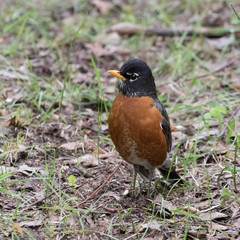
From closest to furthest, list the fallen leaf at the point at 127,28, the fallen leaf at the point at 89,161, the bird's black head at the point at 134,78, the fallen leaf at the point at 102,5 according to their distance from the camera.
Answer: the bird's black head at the point at 134,78
the fallen leaf at the point at 89,161
the fallen leaf at the point at 127,28
the fallen leaf at the point at 102,5

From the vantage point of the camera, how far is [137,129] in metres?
4.00

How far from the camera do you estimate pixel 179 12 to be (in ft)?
33.0

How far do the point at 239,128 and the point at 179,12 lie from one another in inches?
209

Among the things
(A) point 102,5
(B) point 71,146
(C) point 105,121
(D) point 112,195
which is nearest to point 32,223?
(D) point 112,195

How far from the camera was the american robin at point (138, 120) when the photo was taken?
13.2 ft

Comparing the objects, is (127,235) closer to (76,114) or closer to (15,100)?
(76,114)

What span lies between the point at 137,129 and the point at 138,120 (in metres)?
0.09

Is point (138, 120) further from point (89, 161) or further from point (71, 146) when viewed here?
point (71, 146)

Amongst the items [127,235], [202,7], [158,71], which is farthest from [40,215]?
[202,7]

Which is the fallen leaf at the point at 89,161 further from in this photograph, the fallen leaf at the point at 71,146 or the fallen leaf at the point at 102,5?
the fallen leaf at the point at 102,5

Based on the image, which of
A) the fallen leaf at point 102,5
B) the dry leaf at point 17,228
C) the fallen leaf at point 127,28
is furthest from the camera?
the fallen leaf at point 102,5

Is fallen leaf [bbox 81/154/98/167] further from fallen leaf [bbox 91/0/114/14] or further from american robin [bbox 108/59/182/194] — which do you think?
fallen leaf [bbox 91/0/114/14]

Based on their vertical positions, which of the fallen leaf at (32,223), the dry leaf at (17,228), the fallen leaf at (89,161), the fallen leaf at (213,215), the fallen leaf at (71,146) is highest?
the dry leaf at (17,228)

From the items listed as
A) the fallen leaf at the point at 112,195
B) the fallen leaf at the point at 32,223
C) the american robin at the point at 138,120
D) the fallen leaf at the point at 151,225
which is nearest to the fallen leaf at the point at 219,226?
the fallen leaf at the point at 151,225
